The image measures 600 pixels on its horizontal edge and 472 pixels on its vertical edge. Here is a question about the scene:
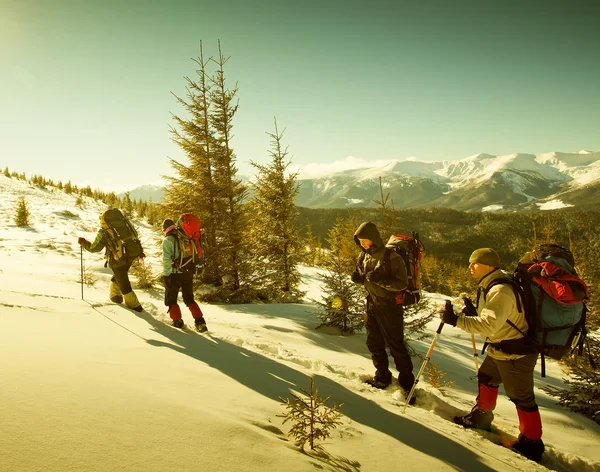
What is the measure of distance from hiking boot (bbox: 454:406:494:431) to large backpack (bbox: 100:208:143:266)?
6.49m

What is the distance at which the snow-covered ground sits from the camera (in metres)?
1.79

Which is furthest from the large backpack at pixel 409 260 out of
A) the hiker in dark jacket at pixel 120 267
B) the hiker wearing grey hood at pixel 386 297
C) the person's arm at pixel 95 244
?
the person's arm at pixel 95 244

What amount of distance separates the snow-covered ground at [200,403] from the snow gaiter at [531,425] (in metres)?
0.34

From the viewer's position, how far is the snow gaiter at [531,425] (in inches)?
138

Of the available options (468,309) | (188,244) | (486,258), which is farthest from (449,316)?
(188,244)

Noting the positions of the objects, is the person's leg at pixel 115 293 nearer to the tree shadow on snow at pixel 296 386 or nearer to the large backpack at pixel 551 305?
the tree shadow on snow at pixel 296 386

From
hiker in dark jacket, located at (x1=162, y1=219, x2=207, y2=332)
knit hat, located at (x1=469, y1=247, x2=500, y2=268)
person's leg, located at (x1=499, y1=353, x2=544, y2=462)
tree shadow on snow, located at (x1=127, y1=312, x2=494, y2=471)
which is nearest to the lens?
tree shadow on snow, located at (x1=127, y1=312, x2=494, y2=471)

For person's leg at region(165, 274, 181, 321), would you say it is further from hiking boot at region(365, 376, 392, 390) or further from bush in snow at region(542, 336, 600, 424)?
bush in snow at region(542, 336, 600, 424)

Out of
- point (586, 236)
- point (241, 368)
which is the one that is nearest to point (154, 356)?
point (241, 368)

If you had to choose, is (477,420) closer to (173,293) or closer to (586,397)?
(586,397)

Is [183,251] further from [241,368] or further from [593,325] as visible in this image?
[593,325]

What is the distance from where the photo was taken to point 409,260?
183 inches

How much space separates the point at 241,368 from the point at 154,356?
3.73ft

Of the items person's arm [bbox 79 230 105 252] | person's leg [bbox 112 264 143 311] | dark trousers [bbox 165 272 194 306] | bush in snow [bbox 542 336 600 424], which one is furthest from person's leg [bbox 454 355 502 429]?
person's arm [bbox 79 230 105 252]
